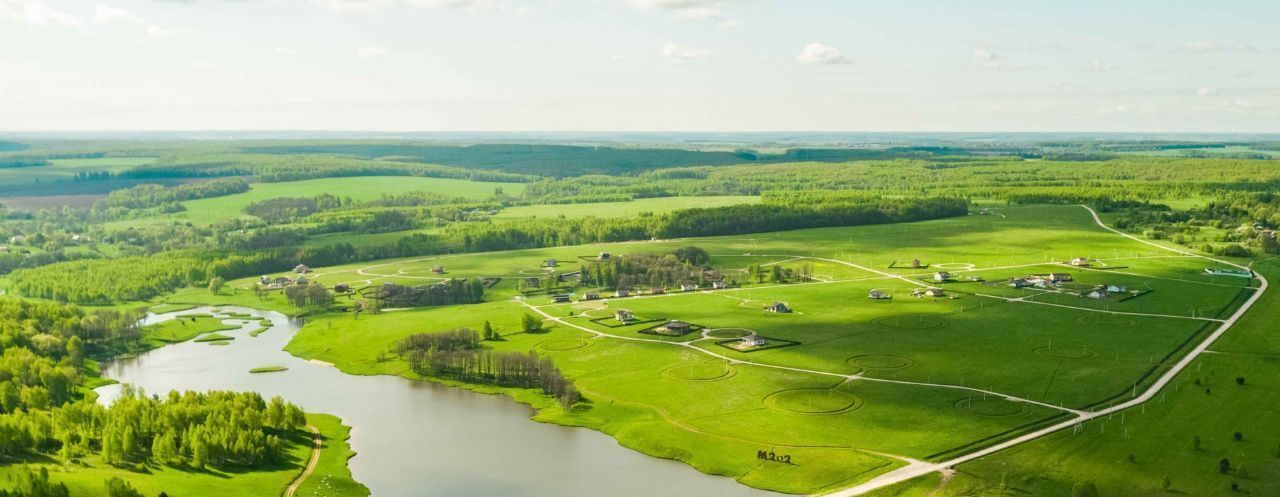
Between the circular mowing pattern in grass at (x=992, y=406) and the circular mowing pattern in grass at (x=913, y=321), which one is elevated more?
the circular mowing pattern in grass at (x=913, y=321)

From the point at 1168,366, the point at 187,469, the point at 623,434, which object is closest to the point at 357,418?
the point at 187,469

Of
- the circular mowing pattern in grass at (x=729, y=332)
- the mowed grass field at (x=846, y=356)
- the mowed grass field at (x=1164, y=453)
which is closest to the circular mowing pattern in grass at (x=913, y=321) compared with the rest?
the mowed grass field at (x=846, y=356)

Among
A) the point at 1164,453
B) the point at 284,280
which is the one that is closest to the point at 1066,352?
the point at 1164,453

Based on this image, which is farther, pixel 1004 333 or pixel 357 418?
pixel 1004 333

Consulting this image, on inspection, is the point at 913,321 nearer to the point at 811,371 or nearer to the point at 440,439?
the point at 811,371

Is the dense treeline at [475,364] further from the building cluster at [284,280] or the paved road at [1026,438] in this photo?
the building cluster at [284,280]

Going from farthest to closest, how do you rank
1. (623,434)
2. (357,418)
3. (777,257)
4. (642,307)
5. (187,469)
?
(777,257), (642,307), (357,418), (623,434), (187,469)

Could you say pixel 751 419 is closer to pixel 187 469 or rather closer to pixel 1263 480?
pixel 1263 480
